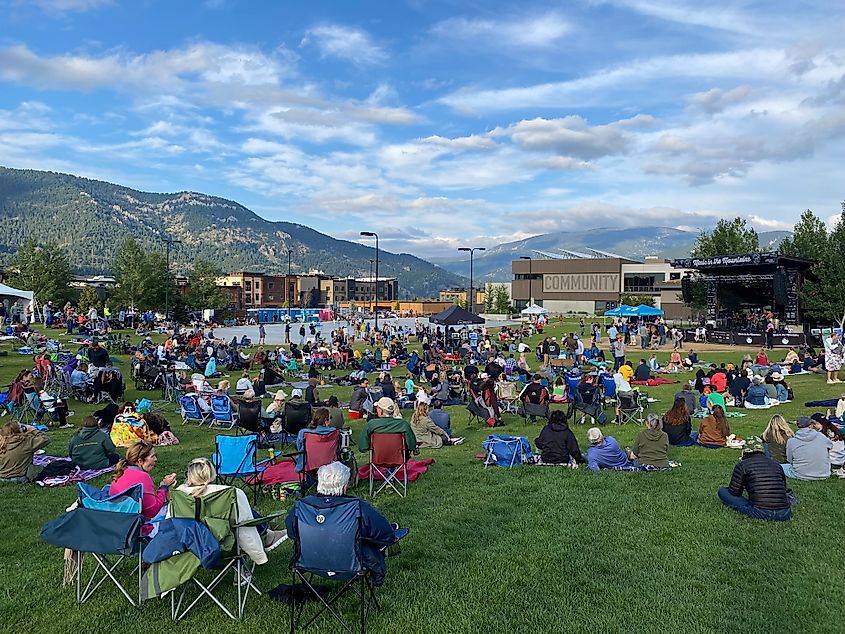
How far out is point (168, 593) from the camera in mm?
5270

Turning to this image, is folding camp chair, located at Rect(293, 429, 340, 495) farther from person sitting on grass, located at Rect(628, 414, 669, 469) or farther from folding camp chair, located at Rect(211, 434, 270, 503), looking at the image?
person sitting on grass, located at Rect(628, 414, 669, 469)

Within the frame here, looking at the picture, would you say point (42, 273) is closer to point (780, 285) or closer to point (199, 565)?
point (780, 285)

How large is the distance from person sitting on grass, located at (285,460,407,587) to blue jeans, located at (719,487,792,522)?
4.04 metres

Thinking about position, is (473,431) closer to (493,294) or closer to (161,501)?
(161,501)

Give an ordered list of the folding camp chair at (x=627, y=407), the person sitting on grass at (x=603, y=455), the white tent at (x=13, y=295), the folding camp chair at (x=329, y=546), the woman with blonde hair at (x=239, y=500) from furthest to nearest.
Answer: the white tent at (x=13, y=295)
the folding camp chair at (x=627, y=407)
the person sitting on grass at (x=603, y=455)
the woman with blonde hair at (x=239, y=500)
the folding camp chair at (x=329, y=546)

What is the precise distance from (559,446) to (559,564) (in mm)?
3708

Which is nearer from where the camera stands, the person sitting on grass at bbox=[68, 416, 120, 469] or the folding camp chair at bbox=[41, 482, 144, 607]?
the folding camp chair at bbox=[41, 482, 144, 607]

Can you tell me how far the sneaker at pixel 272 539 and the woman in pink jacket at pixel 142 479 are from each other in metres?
1.06

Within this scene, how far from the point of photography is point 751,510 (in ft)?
22.7

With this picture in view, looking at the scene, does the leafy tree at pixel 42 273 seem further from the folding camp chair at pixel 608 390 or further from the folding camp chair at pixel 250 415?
the folding camp chair at pixel 608 390

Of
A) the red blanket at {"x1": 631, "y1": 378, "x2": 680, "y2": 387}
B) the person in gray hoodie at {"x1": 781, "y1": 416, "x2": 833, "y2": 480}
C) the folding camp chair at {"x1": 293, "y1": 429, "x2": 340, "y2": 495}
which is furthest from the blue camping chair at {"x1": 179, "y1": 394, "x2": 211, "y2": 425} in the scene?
the red blanket at {"x1": 631, "y1": 378, "x2": 680, "y2": 387}

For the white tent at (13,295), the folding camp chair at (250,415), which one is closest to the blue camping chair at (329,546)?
the folding camp chair at (250,415)

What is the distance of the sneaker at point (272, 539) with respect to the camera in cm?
568

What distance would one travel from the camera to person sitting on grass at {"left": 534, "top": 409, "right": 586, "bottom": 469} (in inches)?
372
